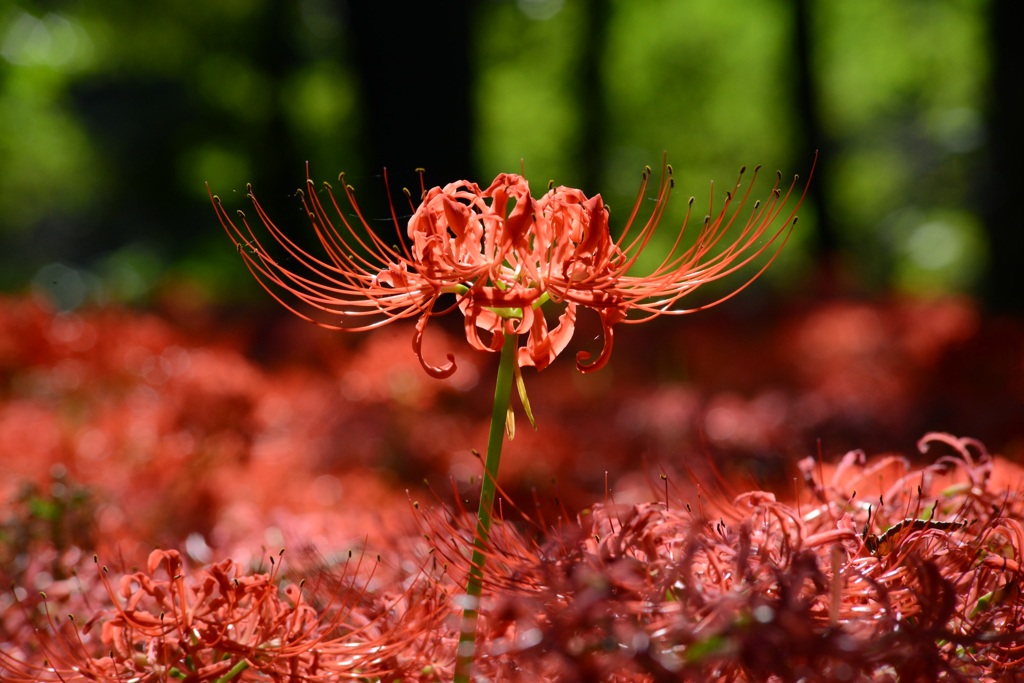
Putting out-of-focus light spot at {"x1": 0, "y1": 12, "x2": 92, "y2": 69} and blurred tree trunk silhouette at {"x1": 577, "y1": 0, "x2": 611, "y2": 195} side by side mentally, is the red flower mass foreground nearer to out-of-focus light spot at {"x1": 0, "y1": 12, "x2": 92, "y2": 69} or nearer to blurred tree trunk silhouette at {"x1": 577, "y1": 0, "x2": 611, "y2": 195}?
out-of-focus light spot at {"x1": 0, "y1": 12, "x2": 92, "y2": 69}

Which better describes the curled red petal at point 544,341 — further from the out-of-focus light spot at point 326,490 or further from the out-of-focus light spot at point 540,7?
the out-of-focus light spot at point 540,7

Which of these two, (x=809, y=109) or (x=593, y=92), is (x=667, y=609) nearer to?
(x=809, y=109)

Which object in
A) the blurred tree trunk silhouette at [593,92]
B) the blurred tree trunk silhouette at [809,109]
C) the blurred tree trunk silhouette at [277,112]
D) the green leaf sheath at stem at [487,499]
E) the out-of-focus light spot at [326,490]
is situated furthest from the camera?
the blurred tree trunk silhouette at [277,112]

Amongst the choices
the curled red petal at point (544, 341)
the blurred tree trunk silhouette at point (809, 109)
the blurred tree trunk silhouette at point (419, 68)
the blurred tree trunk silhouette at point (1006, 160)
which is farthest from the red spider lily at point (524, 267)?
the blurred tree trunk silhouette at point (809, 109)

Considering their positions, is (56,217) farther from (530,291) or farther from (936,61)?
(530,291)

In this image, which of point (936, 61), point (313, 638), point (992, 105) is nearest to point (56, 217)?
point (936, 61)

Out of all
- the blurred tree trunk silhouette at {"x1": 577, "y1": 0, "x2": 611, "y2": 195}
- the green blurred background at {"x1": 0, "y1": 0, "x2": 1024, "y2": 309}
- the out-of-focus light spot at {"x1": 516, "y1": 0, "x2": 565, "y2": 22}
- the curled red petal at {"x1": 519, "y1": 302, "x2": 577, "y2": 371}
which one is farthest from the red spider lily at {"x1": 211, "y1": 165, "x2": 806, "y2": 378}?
the out-of-focus light spot at {"x1": 516, "y1": 0, "x2": 565, "y2": 22}

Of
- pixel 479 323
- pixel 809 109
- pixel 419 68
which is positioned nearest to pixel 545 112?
pixel 809 109
